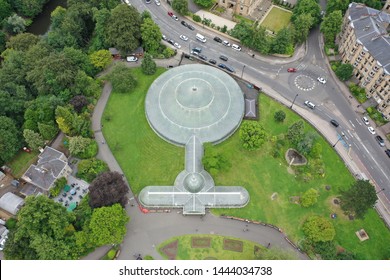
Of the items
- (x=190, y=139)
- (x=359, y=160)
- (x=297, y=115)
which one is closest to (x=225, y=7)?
(x=297, y=115)

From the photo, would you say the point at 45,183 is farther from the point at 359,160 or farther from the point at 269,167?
the point at 359,160

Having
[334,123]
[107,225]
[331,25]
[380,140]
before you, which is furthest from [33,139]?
[331,25]

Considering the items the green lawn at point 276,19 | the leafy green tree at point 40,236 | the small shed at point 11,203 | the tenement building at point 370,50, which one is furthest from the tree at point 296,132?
the small shed at point 11,203

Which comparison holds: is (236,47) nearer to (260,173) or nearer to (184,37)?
(184,37)

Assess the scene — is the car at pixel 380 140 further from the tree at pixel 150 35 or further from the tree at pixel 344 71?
the tree at pixel 150 35

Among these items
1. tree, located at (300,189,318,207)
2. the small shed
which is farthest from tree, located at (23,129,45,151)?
tree, located at (300,189,318,207)

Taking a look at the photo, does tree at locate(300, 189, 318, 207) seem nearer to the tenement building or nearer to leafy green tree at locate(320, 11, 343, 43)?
the tenement building
